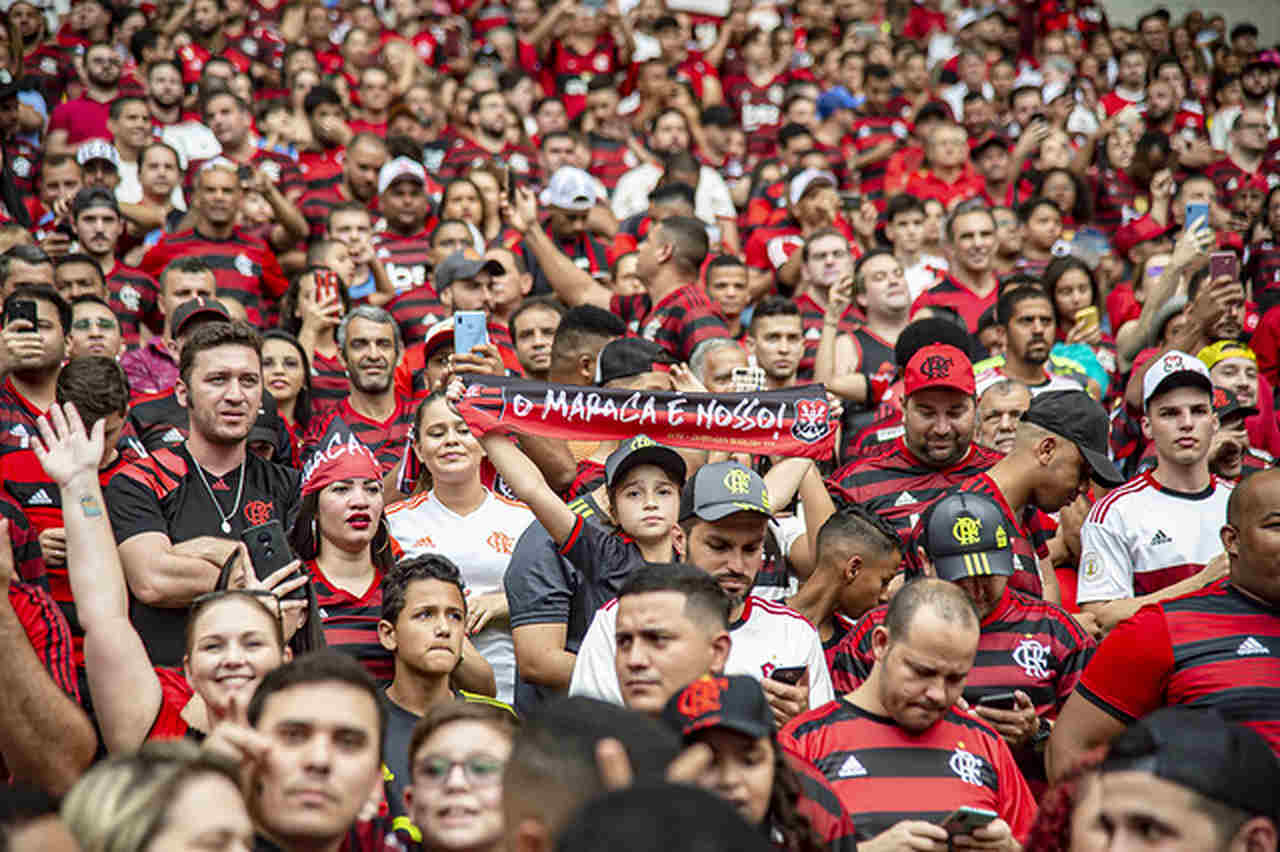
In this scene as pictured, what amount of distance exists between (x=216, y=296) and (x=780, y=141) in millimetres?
6229

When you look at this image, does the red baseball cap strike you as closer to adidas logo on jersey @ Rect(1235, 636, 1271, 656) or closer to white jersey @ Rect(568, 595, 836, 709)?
white jersey @ Rect(568, 595, 836, 709)

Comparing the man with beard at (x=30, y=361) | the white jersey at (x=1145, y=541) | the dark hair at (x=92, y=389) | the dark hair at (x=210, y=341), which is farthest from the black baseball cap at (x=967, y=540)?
the man with beard at (x=30, y=361)

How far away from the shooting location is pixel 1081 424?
6414 mm

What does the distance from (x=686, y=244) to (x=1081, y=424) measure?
3257 millimetres

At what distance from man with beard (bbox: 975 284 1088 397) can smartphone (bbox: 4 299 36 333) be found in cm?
494

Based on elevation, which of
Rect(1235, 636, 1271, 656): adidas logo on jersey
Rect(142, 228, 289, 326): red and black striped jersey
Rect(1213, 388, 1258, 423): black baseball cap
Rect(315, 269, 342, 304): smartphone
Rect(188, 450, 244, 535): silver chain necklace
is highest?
Rect(142, 228, 289, 326): red and black striped jersey

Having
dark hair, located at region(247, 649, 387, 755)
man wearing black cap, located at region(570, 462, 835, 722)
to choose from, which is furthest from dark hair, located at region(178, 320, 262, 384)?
dark hair, located at region(247, 649, 387, 755)

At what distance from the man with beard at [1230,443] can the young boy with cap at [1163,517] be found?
55cm

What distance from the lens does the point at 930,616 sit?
4547 millimetres

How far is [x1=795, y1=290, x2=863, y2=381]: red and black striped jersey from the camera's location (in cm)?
873

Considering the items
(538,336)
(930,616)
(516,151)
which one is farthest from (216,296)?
(930,616)

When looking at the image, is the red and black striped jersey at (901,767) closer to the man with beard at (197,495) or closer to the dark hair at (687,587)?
the dark hair at (687,587)

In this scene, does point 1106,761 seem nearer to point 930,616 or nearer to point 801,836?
point 801,836

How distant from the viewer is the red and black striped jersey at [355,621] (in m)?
5.42
